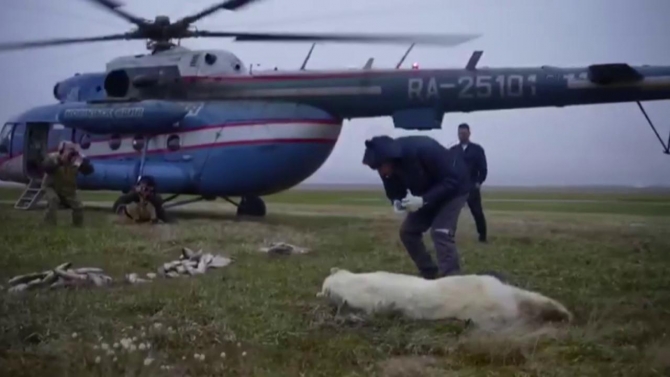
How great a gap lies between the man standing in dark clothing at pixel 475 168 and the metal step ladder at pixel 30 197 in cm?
174

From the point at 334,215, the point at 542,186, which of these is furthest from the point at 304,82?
the point at 542,186

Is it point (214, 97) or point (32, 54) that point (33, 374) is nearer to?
point (32, 54)

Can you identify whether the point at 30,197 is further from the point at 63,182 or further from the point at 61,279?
the point at 61,279

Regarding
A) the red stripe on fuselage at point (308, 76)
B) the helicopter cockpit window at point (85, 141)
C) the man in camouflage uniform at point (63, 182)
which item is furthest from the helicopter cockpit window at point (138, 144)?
the man in camouflage uniform at point (63, 182)

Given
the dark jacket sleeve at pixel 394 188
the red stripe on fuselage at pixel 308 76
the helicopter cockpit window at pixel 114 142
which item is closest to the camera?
the dark jacket sleeve at pixel 394 188

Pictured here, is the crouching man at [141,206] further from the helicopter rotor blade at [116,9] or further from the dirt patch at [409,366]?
the dirt patch at [409,366]

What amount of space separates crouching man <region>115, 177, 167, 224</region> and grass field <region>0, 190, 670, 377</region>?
0.42m

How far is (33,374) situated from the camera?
2.19 meters

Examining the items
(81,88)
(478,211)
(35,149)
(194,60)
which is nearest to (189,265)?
(478,211)

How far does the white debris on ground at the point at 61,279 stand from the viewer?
2.50 m

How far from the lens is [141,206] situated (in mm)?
4398

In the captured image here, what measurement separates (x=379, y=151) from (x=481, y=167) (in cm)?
38

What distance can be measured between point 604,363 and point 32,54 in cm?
207

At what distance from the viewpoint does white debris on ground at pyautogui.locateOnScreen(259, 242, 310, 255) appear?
3180 mm
